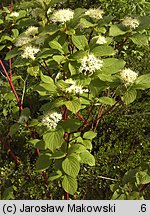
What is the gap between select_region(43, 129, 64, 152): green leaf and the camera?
56.7 inches

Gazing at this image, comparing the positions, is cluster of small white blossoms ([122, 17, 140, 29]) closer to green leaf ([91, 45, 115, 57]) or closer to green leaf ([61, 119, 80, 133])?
green leaf ([91, 45, 115, 57])

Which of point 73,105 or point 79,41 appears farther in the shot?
point 79,41

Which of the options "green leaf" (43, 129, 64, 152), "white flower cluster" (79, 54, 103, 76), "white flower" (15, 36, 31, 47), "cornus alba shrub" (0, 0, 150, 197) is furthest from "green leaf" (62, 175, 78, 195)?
"white flower" (15, 36, 31, 47)

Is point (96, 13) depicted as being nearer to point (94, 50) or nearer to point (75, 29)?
point (75, 29)

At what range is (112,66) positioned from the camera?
59.6 inches

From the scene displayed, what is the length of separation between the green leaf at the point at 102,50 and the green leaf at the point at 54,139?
0.33m

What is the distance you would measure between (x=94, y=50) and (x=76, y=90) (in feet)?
0.69

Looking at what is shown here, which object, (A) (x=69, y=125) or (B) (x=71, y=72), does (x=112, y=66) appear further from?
(A) (x=69, y=125)

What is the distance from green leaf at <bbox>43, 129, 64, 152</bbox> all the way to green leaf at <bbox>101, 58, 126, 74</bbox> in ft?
0.95

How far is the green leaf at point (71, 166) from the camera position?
1524 millimetres

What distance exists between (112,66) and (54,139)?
361 mm

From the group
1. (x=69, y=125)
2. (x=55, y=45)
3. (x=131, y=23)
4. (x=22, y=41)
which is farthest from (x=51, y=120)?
(x=131, y=23)

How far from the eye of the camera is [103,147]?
2471mm

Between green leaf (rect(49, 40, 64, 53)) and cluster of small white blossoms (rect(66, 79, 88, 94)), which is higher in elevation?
green leaf (rect(49, 40, 64, 53))
